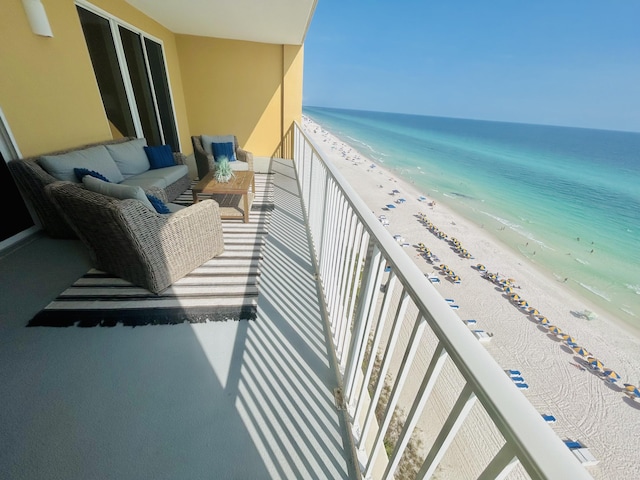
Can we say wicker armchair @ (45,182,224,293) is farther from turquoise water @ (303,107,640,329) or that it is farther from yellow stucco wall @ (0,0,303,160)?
turquoise water @ (303,107,640,329)

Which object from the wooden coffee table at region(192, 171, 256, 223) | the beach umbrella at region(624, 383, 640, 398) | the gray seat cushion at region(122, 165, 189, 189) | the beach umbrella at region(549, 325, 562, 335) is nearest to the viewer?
the wooden coffee table at region(192, 171, 256, 223)

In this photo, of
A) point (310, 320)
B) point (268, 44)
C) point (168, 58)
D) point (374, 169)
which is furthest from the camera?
point (374, 169)

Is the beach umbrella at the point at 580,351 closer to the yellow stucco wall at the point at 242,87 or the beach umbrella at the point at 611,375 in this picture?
the beach umbrella at the point at 611,375

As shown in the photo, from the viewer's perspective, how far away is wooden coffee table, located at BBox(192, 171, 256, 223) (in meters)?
2.98

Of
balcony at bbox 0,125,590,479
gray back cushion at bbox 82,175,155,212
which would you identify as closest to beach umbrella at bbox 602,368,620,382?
balcony at bbox 0,125,590,479

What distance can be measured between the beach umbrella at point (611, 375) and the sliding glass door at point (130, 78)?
945 centimetres

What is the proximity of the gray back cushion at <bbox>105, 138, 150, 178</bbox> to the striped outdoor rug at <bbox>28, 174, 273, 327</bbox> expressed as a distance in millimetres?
1680

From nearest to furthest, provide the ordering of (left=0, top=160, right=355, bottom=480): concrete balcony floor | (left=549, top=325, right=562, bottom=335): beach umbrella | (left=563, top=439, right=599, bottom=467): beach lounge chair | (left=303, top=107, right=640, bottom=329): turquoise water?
(left=0, top=160, right=355, bottom=480): concrete balcony floor < (left=563, top=439, right=599, bottom=467): beach lounge chair < (left=549, top=325, right=562, bottom=335): beach umbrella < (left=303, top=107, right=640, bottom=329): turquoise water

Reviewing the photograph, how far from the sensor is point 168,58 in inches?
192

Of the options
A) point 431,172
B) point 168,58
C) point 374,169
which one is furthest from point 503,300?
point 431,172

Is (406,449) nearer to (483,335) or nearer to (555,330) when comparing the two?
(483,335)

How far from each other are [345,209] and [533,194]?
20.6 metres

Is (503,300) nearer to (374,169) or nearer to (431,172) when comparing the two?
(374,169)

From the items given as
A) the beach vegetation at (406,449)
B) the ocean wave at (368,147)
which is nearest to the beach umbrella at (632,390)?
the beach vegetation at (406,449)
